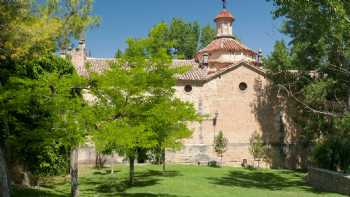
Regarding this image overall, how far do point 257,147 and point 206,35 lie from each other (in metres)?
28.2

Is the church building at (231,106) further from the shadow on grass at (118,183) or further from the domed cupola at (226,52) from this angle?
the shadow on grass at (118,183)

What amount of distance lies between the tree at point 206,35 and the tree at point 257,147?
26.0 meters

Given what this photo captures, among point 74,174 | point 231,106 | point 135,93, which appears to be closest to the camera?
point 135,93

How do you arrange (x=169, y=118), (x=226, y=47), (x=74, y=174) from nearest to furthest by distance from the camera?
(x=74, y=174)
(x=169, y=118)
(x=226, y=47)

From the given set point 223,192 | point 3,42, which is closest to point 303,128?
point 223,192

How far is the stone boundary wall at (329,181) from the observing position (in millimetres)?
18328

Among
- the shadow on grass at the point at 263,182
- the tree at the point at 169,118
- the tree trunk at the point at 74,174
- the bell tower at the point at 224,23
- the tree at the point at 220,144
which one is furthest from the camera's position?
the bell tower at the point at 224,23

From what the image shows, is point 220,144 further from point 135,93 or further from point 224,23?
point 135,93

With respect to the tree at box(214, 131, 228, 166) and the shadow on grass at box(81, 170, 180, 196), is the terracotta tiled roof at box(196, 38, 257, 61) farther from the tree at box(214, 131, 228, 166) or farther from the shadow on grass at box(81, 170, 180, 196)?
the shadow on grass at box(81, 170, 180, 196)

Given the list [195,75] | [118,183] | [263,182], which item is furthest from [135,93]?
[195,75]

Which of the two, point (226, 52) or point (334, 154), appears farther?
point (226, 52)

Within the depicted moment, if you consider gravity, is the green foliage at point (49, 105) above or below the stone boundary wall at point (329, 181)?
above

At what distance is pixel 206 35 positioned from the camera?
57875 mm

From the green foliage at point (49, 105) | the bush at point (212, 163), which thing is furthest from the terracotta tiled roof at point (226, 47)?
the green foliage at point (49, 105)
